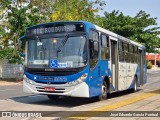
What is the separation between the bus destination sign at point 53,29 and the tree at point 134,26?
4179 cm

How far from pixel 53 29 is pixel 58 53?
110cm

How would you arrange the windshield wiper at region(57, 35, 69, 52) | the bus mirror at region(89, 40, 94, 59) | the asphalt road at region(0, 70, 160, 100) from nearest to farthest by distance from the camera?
the windshield wiper at region(57, 35, 69, 52) < the bus mirror at region(89, 40, 94, 59) < the asphalt road at region(0, 70, 160, 100)

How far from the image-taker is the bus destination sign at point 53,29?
45.9ft

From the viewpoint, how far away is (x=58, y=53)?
1374cm

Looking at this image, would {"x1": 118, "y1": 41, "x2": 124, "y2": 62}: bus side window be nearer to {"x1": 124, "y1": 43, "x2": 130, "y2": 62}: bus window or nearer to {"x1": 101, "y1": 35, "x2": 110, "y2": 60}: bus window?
{"x1": 124, "y1": 43, "x2": 130, "y2": 62}: bus window

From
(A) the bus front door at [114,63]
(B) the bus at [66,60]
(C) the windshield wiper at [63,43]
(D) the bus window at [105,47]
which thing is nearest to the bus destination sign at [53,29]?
(B) the bus at [66,60]

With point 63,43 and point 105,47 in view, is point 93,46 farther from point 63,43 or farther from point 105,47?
point 105,47

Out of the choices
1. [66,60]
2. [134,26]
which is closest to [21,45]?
[66,60]

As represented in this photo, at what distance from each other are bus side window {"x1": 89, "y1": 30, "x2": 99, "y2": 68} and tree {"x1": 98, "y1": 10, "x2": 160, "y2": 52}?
41580mm

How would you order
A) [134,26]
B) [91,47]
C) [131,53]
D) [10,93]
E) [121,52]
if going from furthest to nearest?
[134,26], [131,53], [10,93], [121,52], [91,47]

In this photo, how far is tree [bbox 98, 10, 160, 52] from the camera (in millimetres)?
56688

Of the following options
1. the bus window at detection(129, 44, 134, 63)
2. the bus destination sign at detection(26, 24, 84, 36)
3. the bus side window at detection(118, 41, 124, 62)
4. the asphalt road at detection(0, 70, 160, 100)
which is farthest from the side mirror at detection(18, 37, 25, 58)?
the bus window at detection(129, 44, 134, 63)

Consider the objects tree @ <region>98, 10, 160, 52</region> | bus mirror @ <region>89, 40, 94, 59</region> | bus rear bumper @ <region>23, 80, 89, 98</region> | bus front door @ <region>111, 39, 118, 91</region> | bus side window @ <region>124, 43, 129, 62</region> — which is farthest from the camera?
tree @ <region>98, 10, 160, 52</region>

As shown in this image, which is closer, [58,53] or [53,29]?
[58,53]
